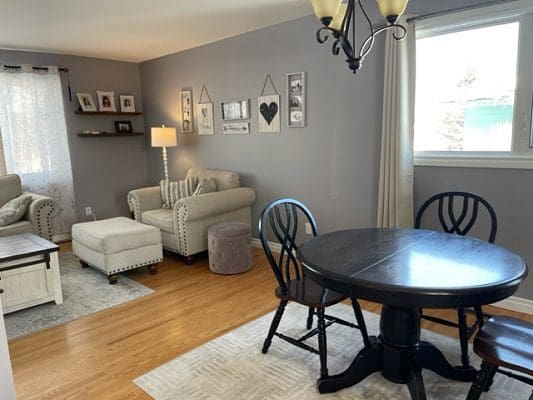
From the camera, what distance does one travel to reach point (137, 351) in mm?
2367

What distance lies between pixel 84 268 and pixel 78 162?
6.09ft

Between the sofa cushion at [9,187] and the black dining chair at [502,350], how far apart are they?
14.8ft

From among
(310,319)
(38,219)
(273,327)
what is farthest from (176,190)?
(273,327)

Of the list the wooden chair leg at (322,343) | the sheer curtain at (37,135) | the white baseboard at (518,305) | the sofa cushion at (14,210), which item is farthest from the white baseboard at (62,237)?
the white baseboard at (518,305)

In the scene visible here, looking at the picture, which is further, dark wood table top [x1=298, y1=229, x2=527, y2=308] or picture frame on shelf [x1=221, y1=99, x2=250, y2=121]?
picture frame on shelf [x1=221, y1=99, x2=250, y2=121]

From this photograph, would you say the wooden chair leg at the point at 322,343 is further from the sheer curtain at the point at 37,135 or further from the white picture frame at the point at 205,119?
the sheer curtain at the point at 37,135

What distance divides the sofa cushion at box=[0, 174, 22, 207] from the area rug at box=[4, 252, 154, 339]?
105cm

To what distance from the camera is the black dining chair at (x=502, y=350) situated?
1408 millimetres

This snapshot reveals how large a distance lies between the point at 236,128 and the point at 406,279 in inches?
129

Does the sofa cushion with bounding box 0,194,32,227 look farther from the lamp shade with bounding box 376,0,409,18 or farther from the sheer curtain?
the lamp shade with bounding box 376,0,409,18

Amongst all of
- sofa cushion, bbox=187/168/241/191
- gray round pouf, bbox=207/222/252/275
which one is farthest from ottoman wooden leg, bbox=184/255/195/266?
sofa cushion, bbox=187/168/241/191

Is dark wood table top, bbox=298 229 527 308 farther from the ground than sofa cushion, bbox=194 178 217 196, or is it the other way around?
sofa cushion, bbox=194 178 217 196

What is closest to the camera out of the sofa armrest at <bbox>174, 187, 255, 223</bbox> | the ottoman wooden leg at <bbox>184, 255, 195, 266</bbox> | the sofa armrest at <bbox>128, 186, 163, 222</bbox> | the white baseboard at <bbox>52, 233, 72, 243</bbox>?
the sofa armrest at <bbox>174, 187, 255, 223</bbox>

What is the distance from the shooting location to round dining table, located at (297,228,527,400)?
1.44 m
